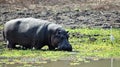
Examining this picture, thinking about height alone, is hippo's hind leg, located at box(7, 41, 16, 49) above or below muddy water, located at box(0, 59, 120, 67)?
below

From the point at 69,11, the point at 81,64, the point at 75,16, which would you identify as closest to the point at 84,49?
the point at 81,64

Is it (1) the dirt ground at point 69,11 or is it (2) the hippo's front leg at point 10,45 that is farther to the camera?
(1) the dirt ground at point 69,11

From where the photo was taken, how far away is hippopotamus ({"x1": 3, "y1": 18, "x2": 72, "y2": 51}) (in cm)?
1666

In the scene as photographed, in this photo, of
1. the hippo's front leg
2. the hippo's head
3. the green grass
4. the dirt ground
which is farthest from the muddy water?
the dirt ground

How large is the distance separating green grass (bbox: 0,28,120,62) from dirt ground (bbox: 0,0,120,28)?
2.34 m

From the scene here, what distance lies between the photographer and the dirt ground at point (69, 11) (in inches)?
958

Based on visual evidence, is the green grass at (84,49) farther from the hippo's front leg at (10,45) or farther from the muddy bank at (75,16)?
the muddy bank at (75,16)

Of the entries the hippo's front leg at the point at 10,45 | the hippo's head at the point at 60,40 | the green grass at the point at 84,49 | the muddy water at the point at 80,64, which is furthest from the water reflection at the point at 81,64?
the hippo's front leg at the point at 10,45

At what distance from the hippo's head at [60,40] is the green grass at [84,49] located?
37cm

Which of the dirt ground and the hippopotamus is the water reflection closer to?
the hippopotamus

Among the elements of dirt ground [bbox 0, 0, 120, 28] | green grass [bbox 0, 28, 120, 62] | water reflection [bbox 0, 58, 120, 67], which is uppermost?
water reflection [bbox 0, 58, 120, 67]

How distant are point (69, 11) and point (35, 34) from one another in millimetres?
9966

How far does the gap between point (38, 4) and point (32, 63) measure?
16771 mm

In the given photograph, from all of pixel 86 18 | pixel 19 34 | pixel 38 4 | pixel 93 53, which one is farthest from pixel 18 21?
pixel 38 4
